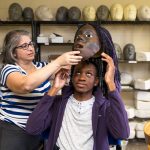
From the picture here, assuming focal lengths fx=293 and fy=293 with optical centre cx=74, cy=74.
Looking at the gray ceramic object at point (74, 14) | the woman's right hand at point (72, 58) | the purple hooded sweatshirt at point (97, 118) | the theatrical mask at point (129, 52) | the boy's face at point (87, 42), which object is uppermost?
the gray ceramic object at point (74, 14)

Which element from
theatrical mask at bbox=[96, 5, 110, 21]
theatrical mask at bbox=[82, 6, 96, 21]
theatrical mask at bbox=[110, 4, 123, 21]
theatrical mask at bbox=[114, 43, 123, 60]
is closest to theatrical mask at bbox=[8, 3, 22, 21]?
theatrical mask at bbox=[82, 6, 96, 21]

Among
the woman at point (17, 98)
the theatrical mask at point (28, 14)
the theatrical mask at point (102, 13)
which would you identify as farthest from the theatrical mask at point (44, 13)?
the woman at point (17, 98)

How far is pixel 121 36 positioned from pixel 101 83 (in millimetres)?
2788

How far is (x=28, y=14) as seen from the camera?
3.83 meters

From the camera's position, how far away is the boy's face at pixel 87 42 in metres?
1.34

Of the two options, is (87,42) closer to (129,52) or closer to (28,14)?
(129,52)

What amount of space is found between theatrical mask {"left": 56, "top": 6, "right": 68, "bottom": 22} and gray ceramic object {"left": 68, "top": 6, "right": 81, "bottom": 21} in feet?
0.21

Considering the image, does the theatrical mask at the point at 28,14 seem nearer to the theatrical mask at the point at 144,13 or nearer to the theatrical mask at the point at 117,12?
the theatrical mask at the point at 117,12

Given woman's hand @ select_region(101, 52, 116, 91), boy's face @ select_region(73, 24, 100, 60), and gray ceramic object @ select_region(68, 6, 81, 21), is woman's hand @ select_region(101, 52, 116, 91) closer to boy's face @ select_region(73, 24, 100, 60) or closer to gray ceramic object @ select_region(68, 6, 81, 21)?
boy's face @ select_region(73, 24, 100, 60)

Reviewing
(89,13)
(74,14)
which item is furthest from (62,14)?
(89,13)

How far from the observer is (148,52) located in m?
A: 3.81

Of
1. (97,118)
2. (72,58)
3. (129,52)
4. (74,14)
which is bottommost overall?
(97,118)

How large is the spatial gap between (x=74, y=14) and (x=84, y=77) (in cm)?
252

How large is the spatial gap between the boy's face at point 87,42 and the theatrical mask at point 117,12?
249 centimetres
